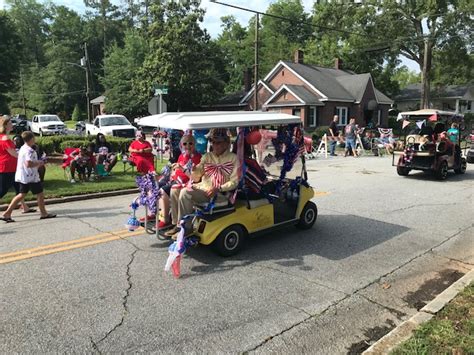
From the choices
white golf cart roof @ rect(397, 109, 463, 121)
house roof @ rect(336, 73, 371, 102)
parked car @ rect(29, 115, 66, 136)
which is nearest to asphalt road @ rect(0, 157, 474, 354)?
white golf cart roof @ rect(397, 109, 463, 121)

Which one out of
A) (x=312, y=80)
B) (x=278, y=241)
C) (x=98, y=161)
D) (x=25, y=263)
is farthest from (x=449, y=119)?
(x=312, y=80)

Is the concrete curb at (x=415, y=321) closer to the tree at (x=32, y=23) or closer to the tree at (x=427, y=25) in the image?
the tree at (x=427, y=25)

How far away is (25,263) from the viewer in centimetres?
554

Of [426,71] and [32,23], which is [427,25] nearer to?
[426,71]

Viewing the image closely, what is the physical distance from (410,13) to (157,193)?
42551mm

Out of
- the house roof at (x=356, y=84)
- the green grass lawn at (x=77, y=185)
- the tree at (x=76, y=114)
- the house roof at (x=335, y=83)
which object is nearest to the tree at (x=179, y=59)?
the house roof at (x=335, y=83)

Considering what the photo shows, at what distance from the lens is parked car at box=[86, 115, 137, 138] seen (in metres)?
24.6

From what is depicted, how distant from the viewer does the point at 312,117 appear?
36.8m

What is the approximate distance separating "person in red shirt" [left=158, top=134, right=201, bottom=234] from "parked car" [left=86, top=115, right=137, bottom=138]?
1942cm

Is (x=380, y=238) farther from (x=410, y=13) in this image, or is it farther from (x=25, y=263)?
(x=410, y=13)

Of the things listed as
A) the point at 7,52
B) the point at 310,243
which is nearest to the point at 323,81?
the point at 7,52

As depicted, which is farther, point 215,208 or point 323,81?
point 323,81

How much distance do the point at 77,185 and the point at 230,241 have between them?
22.2 feet

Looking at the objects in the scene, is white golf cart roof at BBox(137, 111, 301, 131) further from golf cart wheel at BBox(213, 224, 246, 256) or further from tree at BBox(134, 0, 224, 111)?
tree at BBox(134, 0, 224, 111)
